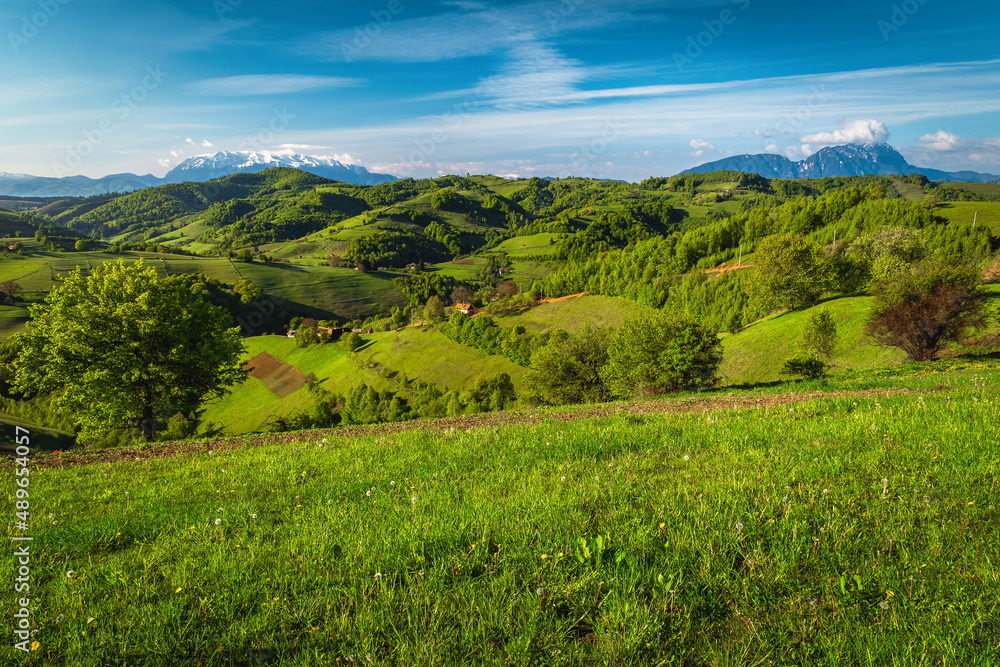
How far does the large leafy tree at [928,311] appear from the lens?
31234 millimetres

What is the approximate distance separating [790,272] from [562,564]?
8480cm

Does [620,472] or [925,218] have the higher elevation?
[925,218]

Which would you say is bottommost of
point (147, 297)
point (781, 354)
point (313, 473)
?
point (781, 354)

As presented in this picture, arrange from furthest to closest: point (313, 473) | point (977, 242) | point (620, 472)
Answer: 1. point (977, 242)
2. point (313, 473)
3. point (620, 472)

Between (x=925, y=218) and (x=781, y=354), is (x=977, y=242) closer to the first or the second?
(x=925, y=218)

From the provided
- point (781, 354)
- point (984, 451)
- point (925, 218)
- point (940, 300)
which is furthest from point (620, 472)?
point (925, 218)

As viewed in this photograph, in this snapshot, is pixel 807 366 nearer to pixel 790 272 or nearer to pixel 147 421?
pixel 790 272

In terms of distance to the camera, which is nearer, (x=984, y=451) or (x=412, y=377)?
(x=984, y=451)

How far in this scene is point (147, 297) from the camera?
24234 mm

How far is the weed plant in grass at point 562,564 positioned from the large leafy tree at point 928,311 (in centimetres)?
3404

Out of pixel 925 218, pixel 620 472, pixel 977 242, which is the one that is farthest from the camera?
pixel 925 218

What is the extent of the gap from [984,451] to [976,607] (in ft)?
13.3

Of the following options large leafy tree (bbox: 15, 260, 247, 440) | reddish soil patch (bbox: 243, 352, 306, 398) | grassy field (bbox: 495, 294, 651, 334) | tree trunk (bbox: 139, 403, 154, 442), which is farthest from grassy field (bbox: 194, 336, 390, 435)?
large leafy tree (bbox: 15, 260, 247, 440)

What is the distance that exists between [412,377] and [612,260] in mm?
78815
